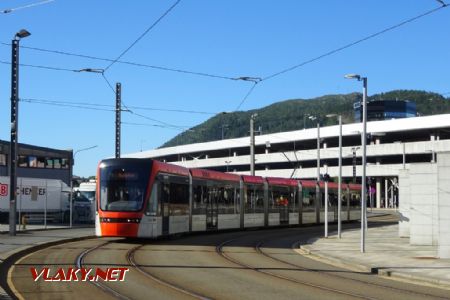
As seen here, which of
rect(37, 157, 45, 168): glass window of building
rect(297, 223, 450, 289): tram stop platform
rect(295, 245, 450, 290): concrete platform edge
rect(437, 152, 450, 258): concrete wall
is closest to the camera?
rect(295, 245, 450, 290): concrete platform edge

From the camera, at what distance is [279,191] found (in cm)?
4172

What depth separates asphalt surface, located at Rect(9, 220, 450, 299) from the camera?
43.8 feet

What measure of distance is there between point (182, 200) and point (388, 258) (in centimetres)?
1032

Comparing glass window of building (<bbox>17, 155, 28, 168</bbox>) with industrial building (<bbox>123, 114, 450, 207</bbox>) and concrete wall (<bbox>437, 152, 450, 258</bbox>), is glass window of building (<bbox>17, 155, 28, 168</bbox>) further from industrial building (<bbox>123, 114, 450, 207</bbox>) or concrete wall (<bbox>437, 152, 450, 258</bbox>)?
concrete wall (<bbox>437, 152, 450, 258</bbox>)

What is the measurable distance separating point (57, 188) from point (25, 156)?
9.86 metres

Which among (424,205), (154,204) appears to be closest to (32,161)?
(154,204)

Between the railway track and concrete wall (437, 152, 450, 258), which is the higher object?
concrete wall (437, 152, 450, 258)

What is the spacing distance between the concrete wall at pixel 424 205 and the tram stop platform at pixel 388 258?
89 centimetres

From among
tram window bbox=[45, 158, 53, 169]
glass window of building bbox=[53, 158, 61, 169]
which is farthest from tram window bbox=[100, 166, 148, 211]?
glass window of building bbox=[53, 158, 61, 169]

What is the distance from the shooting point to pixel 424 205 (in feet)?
97.0

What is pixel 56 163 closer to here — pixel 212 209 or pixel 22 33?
pixel 212 209

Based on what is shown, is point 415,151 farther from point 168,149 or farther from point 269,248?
point 269,248

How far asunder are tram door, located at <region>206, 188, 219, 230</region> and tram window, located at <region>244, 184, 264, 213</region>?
3.89m

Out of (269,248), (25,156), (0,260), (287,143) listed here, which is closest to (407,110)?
(287,143)
